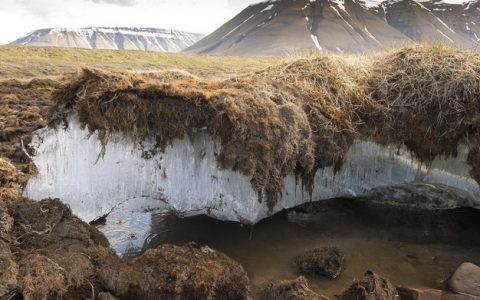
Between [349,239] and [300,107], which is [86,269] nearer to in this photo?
[300,107]

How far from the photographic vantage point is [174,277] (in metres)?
7.45

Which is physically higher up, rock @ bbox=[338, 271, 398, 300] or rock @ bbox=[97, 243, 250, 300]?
rock @ bbox=[97, 243, 250, 300]

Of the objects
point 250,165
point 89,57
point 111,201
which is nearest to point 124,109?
point 111,201

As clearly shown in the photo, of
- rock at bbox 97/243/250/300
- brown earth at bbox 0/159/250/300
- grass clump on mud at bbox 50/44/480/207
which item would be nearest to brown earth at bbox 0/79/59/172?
grass clump on mud at bbox 50/44/480/207

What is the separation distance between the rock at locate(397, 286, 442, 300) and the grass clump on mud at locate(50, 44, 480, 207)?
124 inches

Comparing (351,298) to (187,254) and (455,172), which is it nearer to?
(187,254)

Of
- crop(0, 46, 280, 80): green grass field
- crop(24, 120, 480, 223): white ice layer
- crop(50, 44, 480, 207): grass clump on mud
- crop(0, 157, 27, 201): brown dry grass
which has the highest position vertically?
crop(0, 46, 280, 80): green grass field

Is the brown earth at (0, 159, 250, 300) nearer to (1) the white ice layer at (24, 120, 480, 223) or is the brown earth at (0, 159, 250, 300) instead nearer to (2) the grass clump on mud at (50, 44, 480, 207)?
(1) the white ice layer at (24, 120, 480, 223)

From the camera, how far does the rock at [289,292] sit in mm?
7629

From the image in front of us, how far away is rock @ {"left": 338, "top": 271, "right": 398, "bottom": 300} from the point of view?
25.5ft

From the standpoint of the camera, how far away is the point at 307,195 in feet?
36.3

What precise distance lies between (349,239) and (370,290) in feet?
9.56

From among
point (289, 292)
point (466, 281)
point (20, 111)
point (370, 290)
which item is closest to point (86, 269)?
point (289, 292)

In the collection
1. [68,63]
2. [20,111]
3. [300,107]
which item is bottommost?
[20,111]
